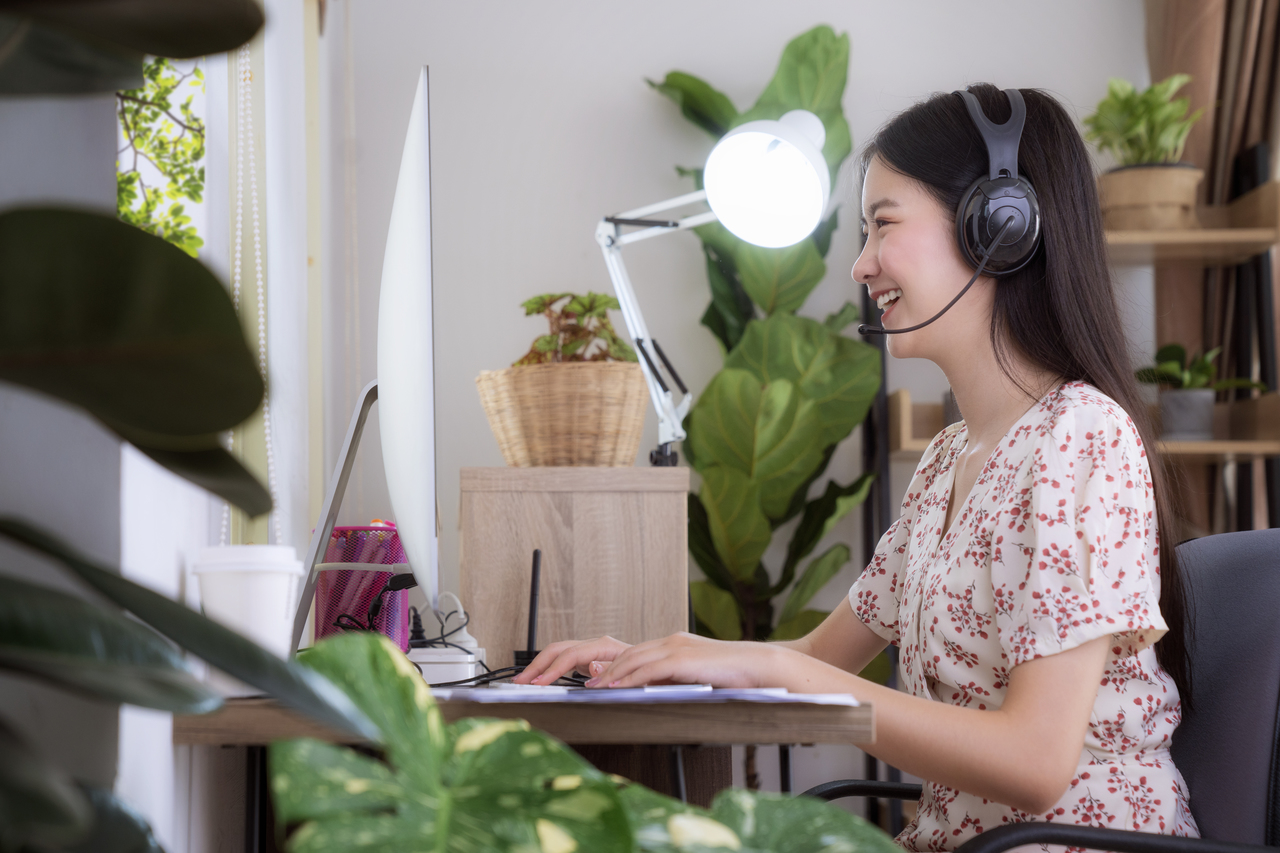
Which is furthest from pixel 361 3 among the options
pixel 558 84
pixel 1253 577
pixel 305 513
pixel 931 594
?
pixel 1253 577

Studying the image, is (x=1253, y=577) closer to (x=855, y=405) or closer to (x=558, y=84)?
(x=855, y=405)

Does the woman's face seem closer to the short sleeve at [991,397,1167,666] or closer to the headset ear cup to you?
the headset ear cup

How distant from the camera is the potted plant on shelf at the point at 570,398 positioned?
5.24 feet

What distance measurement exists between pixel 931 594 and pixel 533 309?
35.6 inches

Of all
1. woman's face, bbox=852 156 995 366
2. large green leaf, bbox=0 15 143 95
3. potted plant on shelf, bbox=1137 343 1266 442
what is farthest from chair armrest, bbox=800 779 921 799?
potted plant on shelf, bbox=1137 343 1266 442

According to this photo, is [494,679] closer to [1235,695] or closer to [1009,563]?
[1009,563]

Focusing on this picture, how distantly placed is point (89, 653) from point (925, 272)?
3.13ft

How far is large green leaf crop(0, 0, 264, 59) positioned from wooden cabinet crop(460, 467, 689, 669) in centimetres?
127

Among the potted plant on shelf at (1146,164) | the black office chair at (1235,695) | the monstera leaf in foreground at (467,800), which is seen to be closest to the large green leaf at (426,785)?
the monstera leaf in foreground at (467,800)

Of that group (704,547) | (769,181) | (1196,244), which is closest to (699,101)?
(769,181)

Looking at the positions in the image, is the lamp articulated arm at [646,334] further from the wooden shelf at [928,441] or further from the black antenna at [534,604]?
the wooden shelf at [928,441]

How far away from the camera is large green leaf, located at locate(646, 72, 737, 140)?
237cm

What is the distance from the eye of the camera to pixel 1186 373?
88.7 inches

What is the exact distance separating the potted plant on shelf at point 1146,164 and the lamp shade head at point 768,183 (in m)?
1.08
